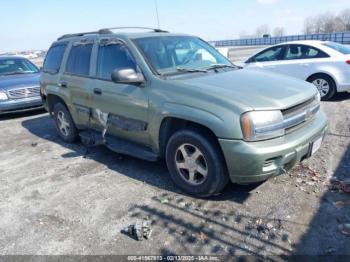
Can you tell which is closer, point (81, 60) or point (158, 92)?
point (158, 92)

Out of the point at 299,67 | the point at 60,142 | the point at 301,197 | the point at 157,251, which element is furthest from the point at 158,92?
the point at 299,67

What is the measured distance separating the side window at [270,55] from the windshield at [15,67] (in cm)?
671

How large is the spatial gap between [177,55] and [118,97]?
999 mm

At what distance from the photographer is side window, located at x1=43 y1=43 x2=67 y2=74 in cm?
581

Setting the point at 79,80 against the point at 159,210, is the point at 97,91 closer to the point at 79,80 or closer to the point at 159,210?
the point at 79,80

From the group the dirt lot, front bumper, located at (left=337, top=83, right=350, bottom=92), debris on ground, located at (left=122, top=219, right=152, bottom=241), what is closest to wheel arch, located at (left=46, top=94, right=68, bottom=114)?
the dirt lot

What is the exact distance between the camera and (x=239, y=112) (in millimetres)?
3178

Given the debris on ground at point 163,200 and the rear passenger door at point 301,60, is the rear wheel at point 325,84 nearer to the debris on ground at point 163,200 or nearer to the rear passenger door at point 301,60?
the rear passenger door at point 301,60

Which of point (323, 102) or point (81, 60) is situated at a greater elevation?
point (81, 60)

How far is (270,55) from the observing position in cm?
881

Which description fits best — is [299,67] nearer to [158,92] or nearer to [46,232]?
[158,92]

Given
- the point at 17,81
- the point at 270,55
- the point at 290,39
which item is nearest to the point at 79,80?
the point at 17,81

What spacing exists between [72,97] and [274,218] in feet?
12.3

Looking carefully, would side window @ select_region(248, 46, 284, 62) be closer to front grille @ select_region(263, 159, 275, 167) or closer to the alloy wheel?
the alloy wheel
